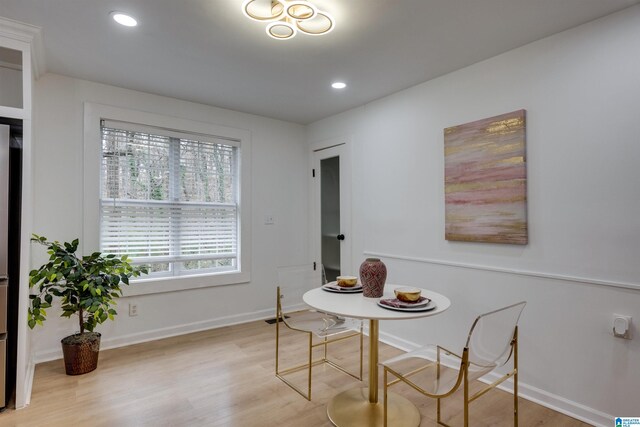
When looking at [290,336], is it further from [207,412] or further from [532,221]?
[532,221]

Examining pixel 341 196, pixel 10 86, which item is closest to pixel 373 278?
pixel 341 196

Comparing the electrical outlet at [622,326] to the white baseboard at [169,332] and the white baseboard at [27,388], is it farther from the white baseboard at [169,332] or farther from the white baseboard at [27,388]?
the white baseboard at [27,388]

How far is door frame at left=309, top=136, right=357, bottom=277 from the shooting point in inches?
154

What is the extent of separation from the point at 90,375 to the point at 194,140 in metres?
2.34

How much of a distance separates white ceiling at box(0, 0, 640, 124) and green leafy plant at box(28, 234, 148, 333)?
1.46 metres

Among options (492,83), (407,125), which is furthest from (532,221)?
(407,125)

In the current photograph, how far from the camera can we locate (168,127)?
352cm

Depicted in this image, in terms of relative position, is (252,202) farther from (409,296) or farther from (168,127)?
(409,296)

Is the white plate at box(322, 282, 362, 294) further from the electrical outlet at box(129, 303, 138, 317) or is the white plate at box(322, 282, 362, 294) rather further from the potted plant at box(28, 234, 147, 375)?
the electrical outlet at box(129, 303, 138, 317)

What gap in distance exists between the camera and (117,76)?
3004mm

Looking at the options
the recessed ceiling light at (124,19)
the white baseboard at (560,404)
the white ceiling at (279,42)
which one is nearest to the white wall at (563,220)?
the white baseboard at (560,404)

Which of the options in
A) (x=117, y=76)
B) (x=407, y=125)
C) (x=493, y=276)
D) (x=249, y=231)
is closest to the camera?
(x=493, y=276)

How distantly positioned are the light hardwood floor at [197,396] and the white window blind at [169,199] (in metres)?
0.95

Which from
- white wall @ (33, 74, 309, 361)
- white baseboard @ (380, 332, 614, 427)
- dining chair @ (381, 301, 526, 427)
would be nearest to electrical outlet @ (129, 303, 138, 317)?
white wall @ (33, 74, 309, 361)
